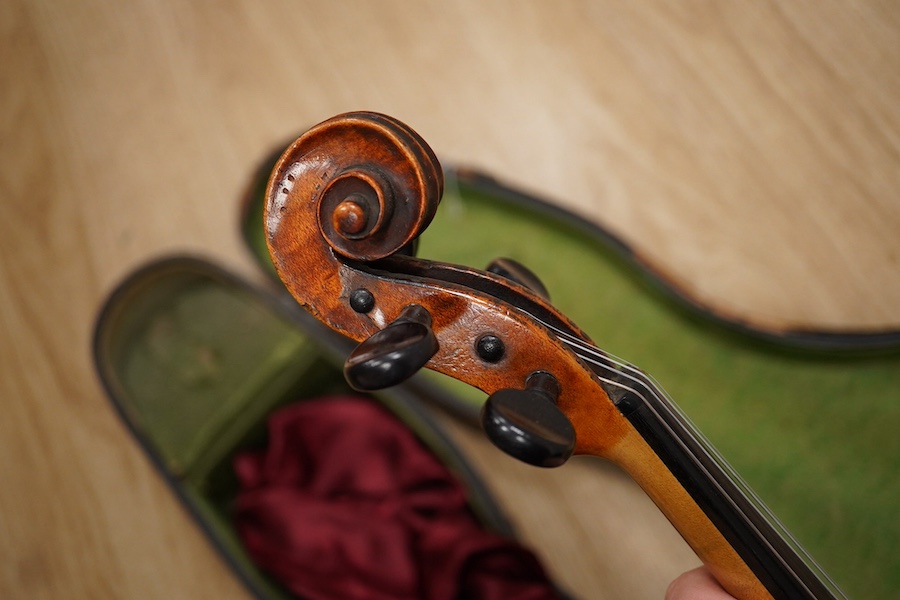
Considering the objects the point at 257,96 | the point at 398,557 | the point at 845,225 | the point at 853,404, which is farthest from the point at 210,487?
the point at 845,225

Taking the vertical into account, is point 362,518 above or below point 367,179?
below

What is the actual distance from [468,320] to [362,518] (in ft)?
1.83

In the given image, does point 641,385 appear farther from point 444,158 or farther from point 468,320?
point 444,158

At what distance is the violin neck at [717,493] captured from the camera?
0.51 m

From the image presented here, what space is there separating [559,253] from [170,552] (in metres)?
0.79

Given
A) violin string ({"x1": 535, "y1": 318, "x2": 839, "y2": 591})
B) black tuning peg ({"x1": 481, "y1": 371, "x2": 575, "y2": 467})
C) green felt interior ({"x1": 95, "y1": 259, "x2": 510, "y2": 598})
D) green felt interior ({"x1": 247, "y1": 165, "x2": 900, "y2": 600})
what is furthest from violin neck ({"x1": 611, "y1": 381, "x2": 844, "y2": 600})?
green felt interior ({"x1": 95, "y1": 259, "x2": 510, "y2": 598})

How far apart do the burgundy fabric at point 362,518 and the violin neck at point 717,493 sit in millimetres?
376

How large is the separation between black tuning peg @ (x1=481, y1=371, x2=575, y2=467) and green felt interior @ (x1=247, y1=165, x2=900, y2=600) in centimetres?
56

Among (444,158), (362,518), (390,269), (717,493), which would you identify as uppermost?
(444,158)

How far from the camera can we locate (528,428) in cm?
40

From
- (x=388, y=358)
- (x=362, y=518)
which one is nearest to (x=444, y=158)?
(x=362, y=518)

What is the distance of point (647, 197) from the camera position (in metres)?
1.18

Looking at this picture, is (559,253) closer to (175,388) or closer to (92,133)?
(175,388)

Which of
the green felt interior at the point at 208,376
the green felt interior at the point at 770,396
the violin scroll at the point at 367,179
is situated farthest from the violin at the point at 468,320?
the green felt interior at the point at 208,376
